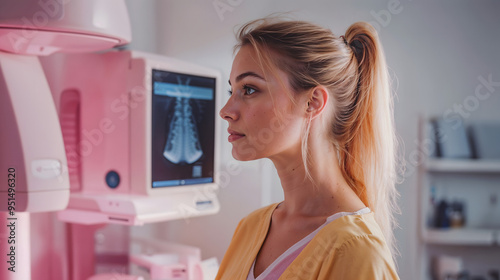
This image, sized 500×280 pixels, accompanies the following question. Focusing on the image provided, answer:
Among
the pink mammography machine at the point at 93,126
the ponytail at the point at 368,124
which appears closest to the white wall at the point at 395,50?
the pink mammography machine at the point at 93,126

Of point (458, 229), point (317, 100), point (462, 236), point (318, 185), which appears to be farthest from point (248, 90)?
point (458, 229)

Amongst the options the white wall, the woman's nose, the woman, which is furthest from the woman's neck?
the white wall

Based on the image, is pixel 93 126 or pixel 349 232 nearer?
pixel 349 232

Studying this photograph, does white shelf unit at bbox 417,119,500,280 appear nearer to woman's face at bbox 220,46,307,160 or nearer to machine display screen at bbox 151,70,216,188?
machine display screen at bbox 151,70,216,188

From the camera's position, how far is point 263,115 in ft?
3.51

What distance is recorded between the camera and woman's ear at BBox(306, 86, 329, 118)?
107cm

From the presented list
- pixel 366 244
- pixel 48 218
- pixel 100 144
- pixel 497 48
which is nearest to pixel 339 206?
pixel 366 244

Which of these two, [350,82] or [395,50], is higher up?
[395,50]

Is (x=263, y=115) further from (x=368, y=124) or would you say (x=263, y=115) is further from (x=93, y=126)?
(x=93, y=126)

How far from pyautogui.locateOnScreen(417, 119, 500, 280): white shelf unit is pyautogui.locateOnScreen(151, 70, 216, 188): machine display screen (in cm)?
194

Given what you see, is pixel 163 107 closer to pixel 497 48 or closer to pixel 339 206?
pixel 339 206

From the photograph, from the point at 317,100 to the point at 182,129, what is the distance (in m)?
0.76

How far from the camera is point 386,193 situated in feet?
3.99

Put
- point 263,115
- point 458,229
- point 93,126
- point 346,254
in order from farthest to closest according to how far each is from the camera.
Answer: point 458,229
point 93,126
point 263,115
point 346,254
